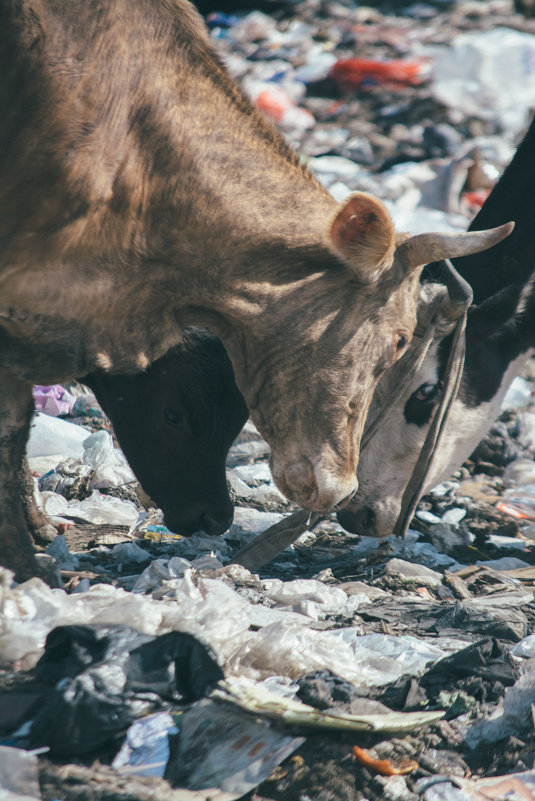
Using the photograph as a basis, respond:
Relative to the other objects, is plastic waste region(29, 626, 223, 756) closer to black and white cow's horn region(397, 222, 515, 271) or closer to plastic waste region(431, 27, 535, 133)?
black and white cow's horn region(397, 222, 515, 271)

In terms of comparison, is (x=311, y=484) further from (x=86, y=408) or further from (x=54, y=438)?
(x=86, y=408)

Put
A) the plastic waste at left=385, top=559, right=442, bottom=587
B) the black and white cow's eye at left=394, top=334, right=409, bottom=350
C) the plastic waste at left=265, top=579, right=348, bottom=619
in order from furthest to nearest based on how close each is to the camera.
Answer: the plastic waste at left=385, top=559, right=442, bottom=587, the plastic waste at left=265, top=579, right=348, bottom=619, the black and white cow's eye at left=394, top=334, right=409, bottom=350

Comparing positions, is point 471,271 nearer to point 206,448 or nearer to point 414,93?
point 206,448

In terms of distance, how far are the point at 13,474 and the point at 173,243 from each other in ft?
3.47

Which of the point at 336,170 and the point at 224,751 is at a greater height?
the point at 224,751

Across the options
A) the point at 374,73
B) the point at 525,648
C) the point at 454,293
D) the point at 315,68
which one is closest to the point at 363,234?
the point at 454,293

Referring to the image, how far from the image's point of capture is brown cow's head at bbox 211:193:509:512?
305cm

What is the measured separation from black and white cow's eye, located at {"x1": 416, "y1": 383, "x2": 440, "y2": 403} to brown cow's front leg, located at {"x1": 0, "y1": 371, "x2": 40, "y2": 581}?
182 cm

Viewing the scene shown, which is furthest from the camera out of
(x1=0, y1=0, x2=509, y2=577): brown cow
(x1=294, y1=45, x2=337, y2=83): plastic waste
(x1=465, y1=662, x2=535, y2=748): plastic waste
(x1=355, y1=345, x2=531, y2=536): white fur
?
(x1=294, y1=45, x2=337, y2=83): plastic waste

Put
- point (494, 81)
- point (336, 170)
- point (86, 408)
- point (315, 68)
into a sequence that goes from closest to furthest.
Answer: point (86, 408) < point (336, 170) < point (494, 81) < point (315, 68)

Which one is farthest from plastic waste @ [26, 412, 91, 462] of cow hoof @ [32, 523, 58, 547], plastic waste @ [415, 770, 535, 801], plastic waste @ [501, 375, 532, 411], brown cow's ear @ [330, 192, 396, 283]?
plastic waste @ [501, 375, 532, 411]

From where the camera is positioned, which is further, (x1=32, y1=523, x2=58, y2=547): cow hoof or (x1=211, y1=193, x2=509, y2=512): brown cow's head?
(x1=32, y1=523, x2=58, y2=547): cow hoof

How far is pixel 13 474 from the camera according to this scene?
3332 millimetres

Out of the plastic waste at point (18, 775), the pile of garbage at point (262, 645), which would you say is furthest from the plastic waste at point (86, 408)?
the plastic waste at point (18, 775)
